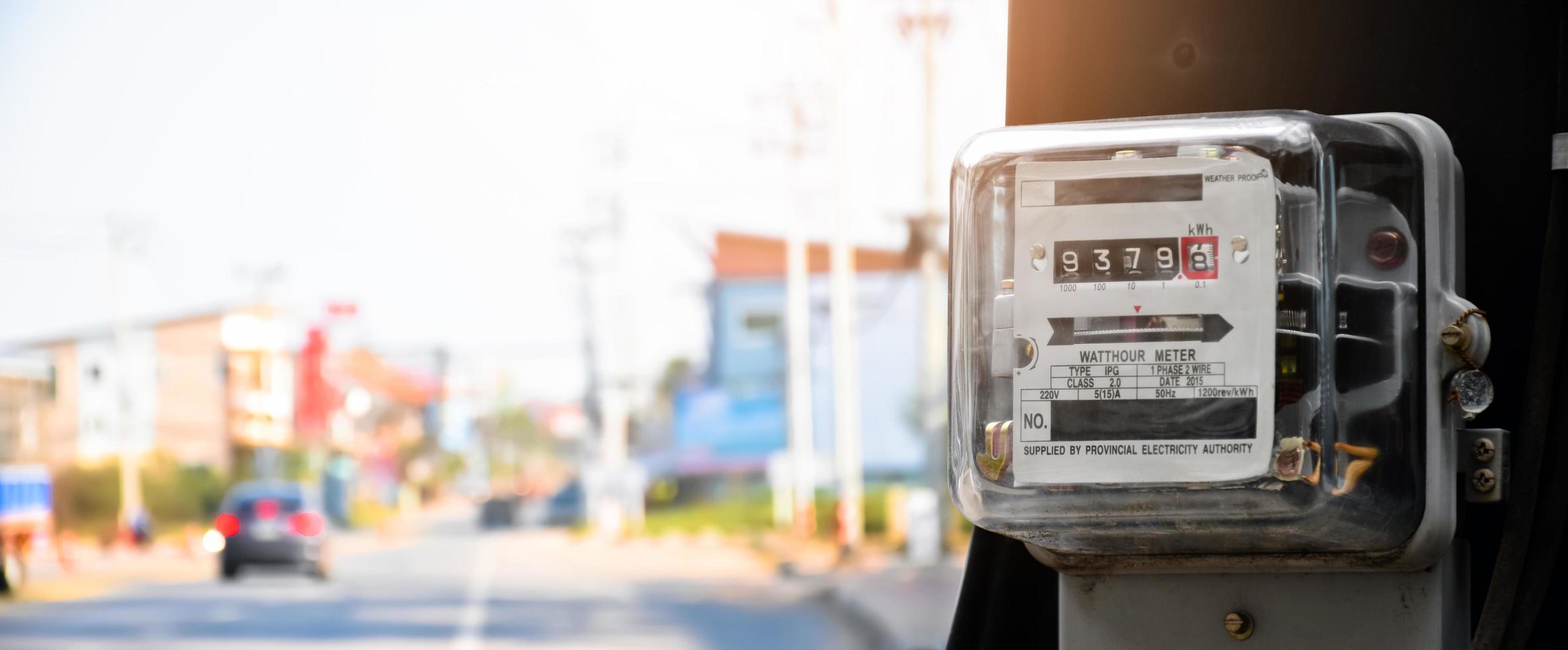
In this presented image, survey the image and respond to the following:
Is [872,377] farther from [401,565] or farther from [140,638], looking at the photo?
[140,638]

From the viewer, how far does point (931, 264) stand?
17.1 metres

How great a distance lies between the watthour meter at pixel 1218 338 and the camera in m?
0.89

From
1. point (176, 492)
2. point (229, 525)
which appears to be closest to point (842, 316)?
point (229, 525)

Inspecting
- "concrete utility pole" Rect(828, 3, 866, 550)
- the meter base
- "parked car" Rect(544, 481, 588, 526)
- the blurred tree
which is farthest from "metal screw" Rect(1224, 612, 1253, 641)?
"parked car" Rect(544, 481, 588, 526)

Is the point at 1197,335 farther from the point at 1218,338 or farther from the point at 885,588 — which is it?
the point at 885,588

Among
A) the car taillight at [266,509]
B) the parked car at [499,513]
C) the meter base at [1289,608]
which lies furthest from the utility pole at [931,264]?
the parked car at [499,513]

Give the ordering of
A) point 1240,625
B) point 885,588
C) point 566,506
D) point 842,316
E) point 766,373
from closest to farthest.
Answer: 1. point 1240,625
2. point 885,588
3. point 842,316
4. point 766,373
5. point 566,506

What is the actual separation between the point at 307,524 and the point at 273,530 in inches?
20.4

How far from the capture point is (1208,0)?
1090mm

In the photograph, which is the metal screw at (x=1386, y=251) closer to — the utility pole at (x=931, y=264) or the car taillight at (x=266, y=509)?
the utility pole at (x=931, y=264)

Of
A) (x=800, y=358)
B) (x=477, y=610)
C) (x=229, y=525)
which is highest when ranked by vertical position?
(x=800, y=358)

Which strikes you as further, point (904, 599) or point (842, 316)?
point (842, 316)

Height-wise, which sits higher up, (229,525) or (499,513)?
(229,525)

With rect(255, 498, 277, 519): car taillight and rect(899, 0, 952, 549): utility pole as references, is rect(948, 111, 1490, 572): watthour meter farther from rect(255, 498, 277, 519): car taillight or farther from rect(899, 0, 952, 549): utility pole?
rect(255, 498, 277, 519): car taillight
